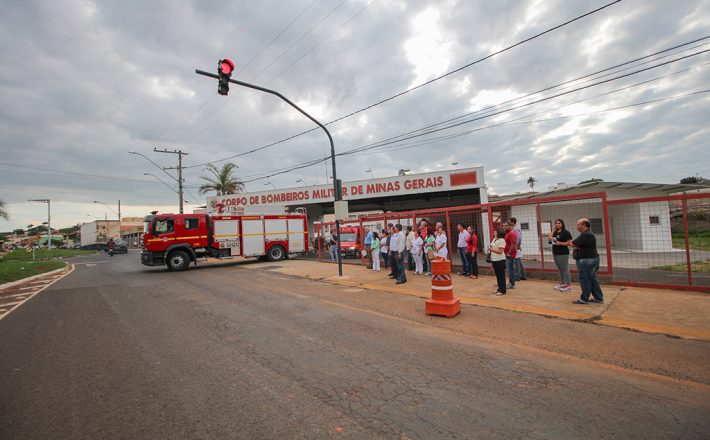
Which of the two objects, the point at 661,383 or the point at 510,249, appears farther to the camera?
the point at 510,249

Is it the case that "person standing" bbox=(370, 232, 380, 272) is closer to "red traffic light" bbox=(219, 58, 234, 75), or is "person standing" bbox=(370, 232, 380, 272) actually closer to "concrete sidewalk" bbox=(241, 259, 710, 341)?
"concrete sidewalk" bbox=(241, 259, 710, 341)

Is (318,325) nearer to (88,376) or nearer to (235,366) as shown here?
(235,366)

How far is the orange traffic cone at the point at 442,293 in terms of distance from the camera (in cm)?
614

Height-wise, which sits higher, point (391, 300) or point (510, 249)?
point (510, 249)

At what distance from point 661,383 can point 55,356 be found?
7.35 metres

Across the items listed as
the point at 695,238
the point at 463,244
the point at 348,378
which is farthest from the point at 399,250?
the point at 348,378

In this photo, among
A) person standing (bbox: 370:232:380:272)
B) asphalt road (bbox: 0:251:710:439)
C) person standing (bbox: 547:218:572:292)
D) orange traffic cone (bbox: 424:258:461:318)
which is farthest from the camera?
person standing (bbox: 370:232:380:272)

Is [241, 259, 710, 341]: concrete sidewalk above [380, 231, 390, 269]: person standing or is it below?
below

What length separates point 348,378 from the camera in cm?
366

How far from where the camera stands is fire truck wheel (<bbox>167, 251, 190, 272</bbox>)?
15469 millimetres

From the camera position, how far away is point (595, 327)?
531 cm

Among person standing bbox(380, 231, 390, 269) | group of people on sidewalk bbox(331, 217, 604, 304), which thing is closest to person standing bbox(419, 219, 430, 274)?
group of people on sidewalk bbox(331, 217, 604, 304)

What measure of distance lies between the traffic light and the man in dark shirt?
910cm

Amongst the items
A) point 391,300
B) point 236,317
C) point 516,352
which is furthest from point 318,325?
point 516,352
